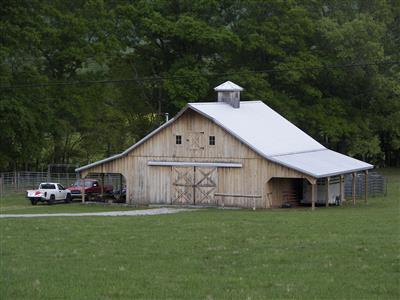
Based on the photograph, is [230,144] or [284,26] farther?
[284,26]

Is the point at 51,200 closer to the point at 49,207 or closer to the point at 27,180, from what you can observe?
the point at 49,207

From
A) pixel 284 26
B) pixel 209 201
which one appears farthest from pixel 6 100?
pixel 284 26

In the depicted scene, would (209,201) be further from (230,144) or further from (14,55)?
(14,55)

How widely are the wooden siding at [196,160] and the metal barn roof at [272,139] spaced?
16.5 inches

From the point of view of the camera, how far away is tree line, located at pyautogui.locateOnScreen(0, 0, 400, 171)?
64.4 metres

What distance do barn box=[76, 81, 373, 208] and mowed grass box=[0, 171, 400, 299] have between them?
63.5 ft

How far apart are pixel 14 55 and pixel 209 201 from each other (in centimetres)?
2271

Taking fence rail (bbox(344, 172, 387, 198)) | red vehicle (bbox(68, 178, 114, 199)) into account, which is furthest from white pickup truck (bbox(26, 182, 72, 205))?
fence rail (bbox(344, 172, 387, 198))

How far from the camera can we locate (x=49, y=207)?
46812mm

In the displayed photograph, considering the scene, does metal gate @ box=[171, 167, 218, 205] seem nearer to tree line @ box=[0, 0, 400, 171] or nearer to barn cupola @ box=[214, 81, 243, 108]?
barn cupola @ box=[214, 81, 243, 108]

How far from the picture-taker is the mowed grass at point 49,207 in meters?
43.8

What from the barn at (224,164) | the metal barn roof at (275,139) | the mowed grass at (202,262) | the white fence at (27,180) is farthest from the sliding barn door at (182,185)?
the mowed grass at (202,262)

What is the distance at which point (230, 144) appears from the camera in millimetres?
46625

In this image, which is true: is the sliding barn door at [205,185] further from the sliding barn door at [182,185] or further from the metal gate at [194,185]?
the sliding barn door at [182,185]
